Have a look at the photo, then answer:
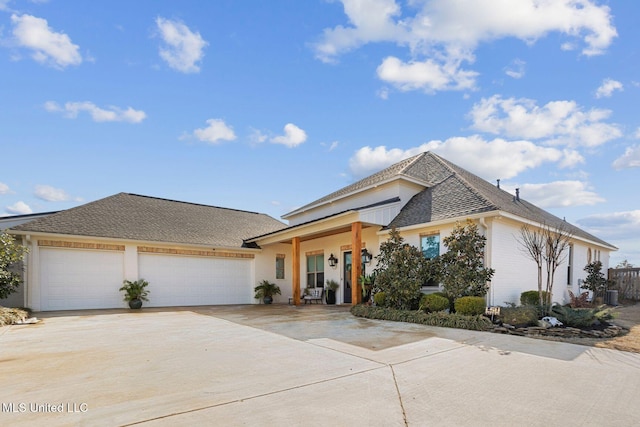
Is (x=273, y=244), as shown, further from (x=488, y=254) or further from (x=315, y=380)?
(x=315, y=380)

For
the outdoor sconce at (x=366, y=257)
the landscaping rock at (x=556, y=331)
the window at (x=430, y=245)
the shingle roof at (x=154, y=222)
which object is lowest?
the landscaping rock at (x=556, y=331)

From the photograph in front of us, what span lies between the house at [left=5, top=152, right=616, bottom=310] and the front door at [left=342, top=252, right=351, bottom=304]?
0.17 ft

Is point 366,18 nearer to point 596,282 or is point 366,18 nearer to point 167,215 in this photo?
point 167,215

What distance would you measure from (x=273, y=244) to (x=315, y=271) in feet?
8.97

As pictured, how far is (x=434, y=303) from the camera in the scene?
32.4 ft

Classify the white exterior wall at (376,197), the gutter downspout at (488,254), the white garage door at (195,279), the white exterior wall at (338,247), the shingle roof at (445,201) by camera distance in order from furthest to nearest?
the white garage door at (195,279) → the white exterior wall at (338,247) → the white exterior wall at (376,197) → the shingle roof at (445,201) → the gutter downspout at (488,254)

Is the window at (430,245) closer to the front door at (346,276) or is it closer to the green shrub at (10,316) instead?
the front door at (346,276)

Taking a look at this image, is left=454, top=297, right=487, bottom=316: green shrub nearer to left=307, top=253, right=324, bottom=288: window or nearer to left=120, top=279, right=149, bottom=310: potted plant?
left=307, top=253, right=324, bottom=288: window

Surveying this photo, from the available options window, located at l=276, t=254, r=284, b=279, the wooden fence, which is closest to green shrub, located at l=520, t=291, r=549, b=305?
the wooden fence

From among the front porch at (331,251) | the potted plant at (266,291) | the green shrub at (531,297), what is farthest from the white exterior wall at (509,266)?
the potted plant at (266,291)

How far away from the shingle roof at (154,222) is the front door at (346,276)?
5.54 metres

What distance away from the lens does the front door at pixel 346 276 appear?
16109 millimetres

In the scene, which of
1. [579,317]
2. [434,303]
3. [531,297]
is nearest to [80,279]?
[434,303]

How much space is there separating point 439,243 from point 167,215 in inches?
534
